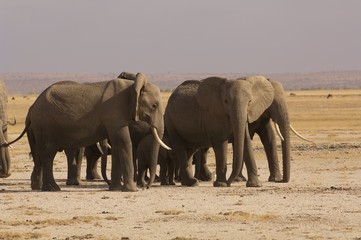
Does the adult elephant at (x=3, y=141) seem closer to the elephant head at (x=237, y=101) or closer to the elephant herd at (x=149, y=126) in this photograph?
the elephant herd at (x=149, y=126)

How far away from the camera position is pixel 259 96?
21.5m

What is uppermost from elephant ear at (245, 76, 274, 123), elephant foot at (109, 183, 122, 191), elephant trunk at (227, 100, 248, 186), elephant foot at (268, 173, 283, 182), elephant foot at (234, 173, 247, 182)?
elephant ear at (245, 76, 274, 123)

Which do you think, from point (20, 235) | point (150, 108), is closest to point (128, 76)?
point (150, 108)

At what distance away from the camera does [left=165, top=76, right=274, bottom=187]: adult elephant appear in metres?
20.7

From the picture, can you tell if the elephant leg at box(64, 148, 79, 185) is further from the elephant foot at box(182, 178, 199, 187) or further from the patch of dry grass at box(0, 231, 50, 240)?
the patch of dry grass at box(0, 231, 50, 240)

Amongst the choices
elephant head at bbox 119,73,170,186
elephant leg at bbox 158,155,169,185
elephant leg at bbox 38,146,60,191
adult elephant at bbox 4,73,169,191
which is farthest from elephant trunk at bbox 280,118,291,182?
elephant leg at bbox 38,146,60,191

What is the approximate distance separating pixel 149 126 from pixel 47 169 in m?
2.65

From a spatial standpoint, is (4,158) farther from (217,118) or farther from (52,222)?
Answer: (52,222)

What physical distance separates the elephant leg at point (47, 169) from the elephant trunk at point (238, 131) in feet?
11.1

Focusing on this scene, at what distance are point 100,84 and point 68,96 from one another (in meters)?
0.66

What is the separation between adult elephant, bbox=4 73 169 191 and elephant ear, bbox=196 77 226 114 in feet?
4.59

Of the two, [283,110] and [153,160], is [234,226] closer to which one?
[153,160]

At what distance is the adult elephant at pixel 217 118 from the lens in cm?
2066

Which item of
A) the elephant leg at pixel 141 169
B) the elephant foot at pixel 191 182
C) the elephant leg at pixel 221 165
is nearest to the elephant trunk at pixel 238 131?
the elephant leg at pixel 221 165
